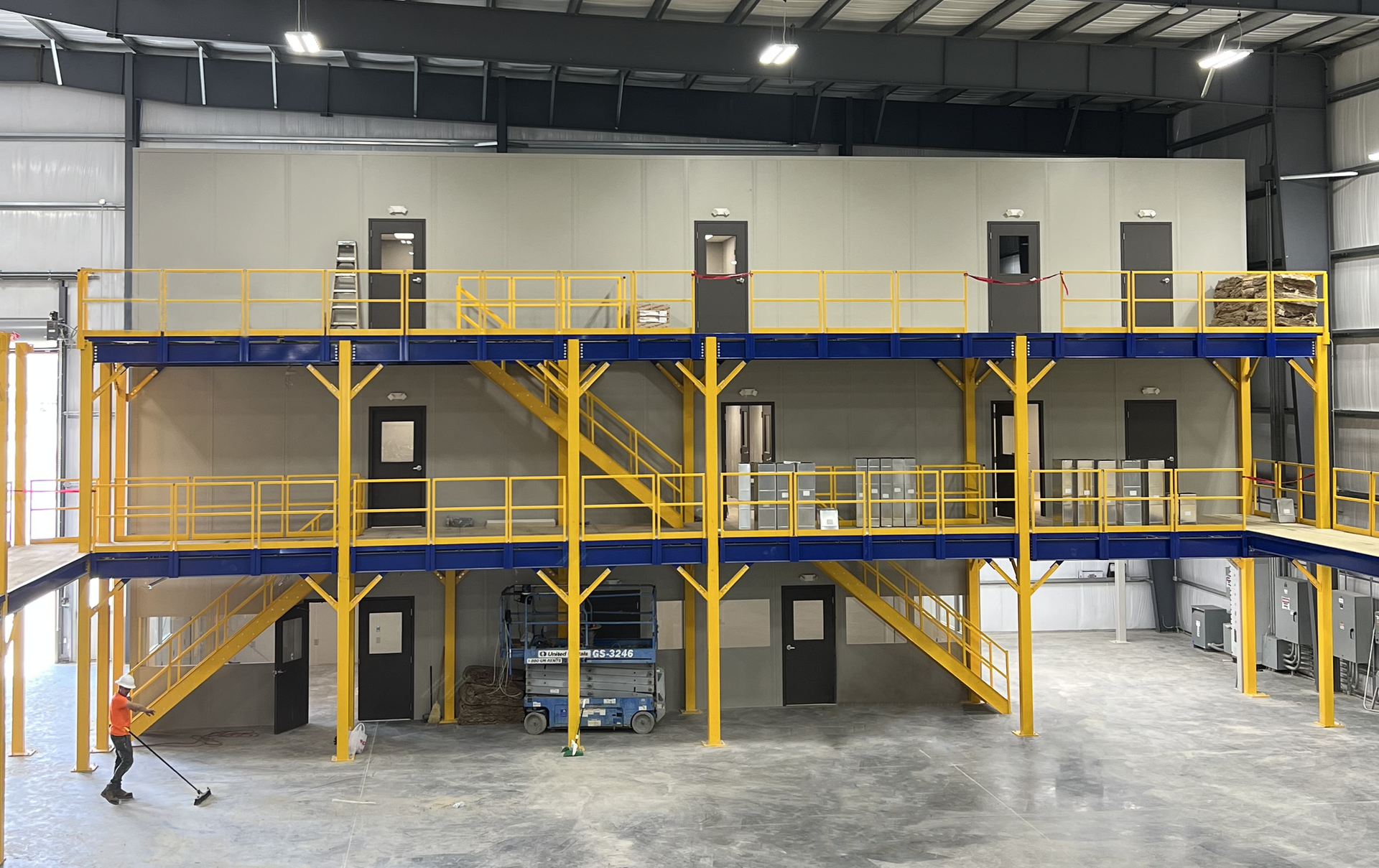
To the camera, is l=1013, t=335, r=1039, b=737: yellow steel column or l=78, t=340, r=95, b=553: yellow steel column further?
l=1013, t=335, r=1039, b=737: yellow steel column

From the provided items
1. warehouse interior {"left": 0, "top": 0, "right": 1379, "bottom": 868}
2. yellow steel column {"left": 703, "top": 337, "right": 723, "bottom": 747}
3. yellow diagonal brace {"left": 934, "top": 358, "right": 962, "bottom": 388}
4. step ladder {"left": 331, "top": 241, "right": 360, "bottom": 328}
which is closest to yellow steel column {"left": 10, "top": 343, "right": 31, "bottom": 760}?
warehouse interior {"left": 0, "top": 0, "right": 1379, "bottom": 868}

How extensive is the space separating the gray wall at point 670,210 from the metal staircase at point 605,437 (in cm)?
213

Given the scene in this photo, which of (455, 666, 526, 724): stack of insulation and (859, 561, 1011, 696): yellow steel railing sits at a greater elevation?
(859, 561, 1011, 696): yellow steel railing

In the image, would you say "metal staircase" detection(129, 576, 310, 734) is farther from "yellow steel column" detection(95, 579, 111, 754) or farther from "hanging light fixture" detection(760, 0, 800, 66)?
"hanging light fixture" detection(760, 0, 800, 66)

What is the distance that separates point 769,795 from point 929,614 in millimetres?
7347

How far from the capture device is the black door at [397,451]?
20344 millimetres

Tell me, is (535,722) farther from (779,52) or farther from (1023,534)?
(779,52)

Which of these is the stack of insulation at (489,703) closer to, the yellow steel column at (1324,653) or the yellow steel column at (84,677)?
the yellow steel column at (84,677)

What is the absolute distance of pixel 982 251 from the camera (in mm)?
20953

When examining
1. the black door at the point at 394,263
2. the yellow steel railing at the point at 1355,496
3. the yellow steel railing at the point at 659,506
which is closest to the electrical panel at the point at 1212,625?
the yellow steel railing at the point at 1355,496

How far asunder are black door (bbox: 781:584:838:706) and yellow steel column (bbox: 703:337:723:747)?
3.01 m

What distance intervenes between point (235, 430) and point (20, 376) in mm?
5149

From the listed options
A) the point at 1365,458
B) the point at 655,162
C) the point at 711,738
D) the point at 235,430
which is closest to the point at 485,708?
the point at 711,738

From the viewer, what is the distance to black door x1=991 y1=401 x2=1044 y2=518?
70.4 ft
